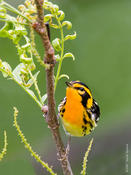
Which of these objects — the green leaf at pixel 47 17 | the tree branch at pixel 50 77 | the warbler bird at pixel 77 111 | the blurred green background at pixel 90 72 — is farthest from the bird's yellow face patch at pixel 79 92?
the green leaf at pixel 47 17

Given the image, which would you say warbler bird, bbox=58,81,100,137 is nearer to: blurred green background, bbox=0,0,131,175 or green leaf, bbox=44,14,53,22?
blurred green background, bbox=0,0,131,175

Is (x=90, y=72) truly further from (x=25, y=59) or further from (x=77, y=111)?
(x=25, y=59)

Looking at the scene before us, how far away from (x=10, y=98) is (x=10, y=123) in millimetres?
155

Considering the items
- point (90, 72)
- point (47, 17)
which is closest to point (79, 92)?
point (90, 72)

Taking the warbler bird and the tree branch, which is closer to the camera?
the tree branch

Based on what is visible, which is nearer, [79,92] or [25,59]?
[25,59]

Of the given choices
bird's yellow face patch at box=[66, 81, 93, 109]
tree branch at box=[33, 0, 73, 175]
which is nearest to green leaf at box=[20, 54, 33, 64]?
tree branch at box=[33, 0, 73, 175]

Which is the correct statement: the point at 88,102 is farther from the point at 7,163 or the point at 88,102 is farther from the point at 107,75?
the point at 107,75

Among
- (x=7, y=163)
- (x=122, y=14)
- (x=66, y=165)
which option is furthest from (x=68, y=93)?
(x=122, y=14)

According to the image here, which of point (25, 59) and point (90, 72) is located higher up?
point (25, 59)

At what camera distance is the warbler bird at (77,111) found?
1556 mm

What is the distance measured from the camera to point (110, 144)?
1.50 m

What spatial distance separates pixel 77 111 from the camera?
5.17 feet

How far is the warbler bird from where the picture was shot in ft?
5.10
